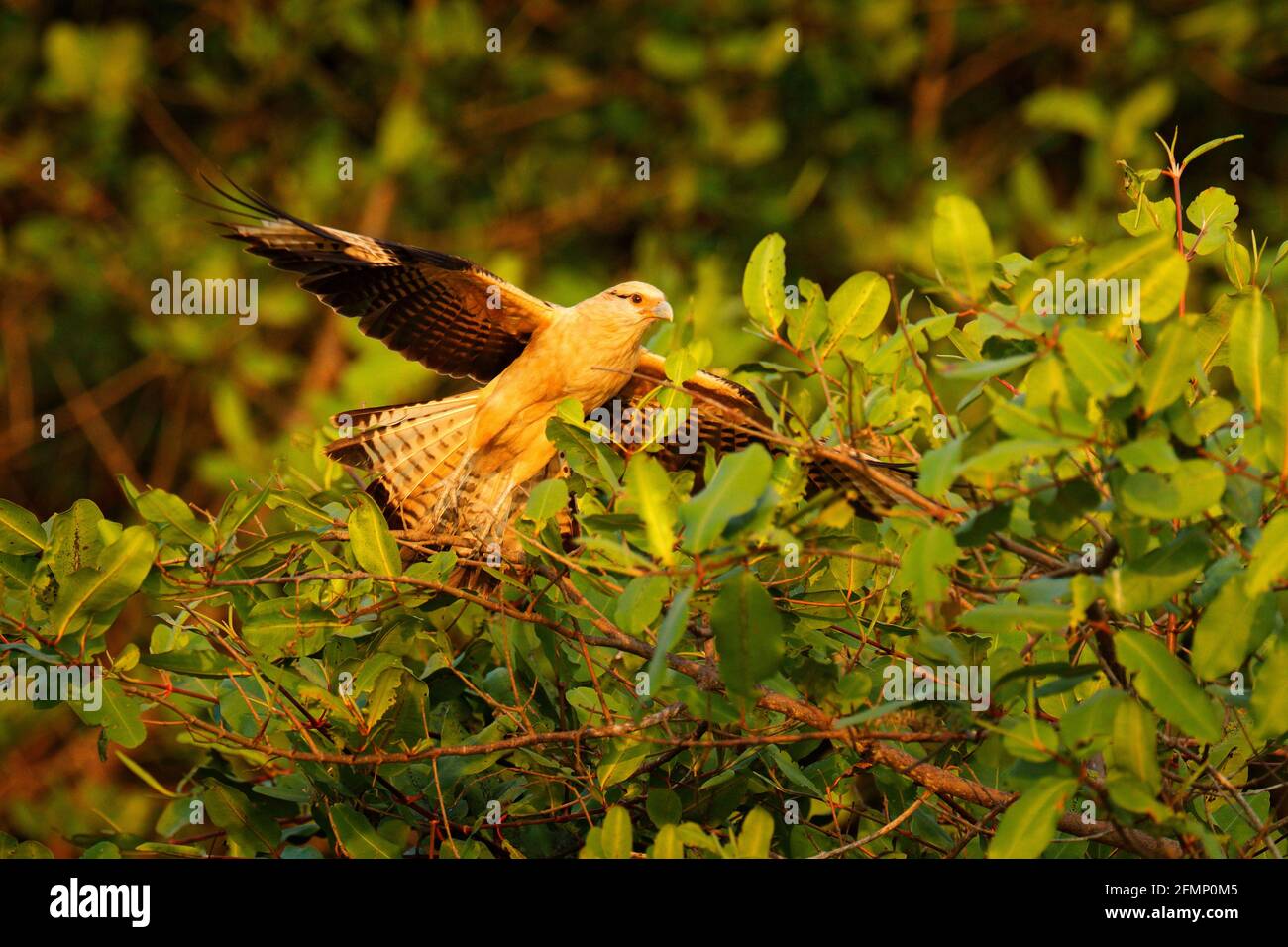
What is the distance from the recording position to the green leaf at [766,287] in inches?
85.6

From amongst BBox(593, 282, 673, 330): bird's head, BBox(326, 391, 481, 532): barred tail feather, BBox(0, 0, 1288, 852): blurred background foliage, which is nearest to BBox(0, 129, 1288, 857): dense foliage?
BBox(326, 391, 481, 532): barred tail feather

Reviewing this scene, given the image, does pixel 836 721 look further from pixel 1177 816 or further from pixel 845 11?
pixel 845 11

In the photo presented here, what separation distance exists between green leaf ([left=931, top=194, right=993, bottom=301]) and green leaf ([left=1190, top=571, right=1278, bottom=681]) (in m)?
0.48

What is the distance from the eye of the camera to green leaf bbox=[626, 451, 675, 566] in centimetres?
180

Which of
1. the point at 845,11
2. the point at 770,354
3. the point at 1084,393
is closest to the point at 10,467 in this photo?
the point at 770,354

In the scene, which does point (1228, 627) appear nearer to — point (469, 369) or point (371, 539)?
point (371, 539)

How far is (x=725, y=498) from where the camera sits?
1635mm

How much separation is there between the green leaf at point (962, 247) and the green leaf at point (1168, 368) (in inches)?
11.1

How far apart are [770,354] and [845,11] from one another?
10.2 feet

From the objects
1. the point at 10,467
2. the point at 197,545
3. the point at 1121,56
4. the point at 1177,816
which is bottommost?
the point at 1177,816

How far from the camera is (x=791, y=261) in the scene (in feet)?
26.2

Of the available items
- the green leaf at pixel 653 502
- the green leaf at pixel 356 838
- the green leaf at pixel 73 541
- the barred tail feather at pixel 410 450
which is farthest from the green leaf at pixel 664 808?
the barred tail feather at pixel 410 450

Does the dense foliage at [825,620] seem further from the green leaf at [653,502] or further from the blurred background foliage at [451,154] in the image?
the blurred background foliage at [451,154]

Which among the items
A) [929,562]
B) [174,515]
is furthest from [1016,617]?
[174,515]
